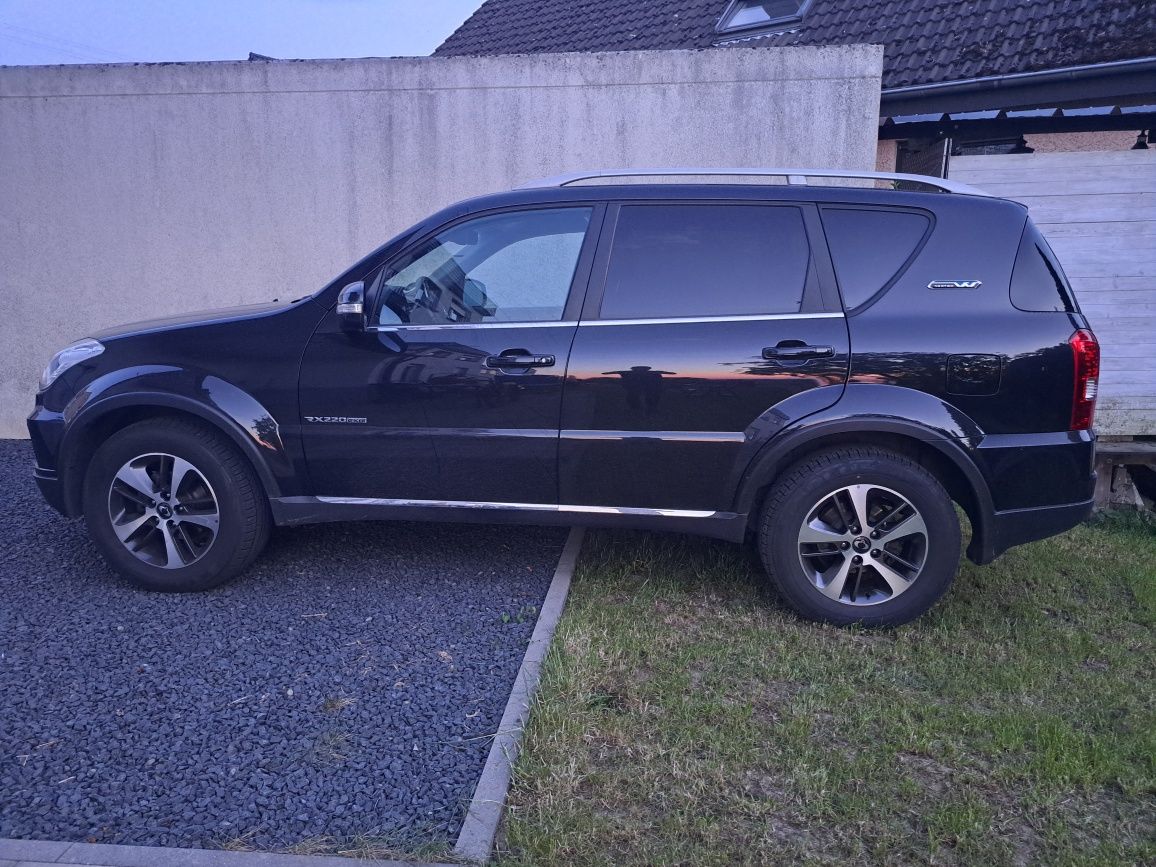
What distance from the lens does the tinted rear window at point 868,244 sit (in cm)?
413

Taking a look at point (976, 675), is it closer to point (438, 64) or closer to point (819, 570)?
point (819, 570)

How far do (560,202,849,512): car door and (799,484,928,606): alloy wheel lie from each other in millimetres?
413

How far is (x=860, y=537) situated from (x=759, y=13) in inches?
389

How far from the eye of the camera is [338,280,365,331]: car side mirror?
4.24 metres

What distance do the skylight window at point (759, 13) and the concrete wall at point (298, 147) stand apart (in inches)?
218

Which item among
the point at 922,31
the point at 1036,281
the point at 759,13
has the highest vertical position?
the point at 759,13

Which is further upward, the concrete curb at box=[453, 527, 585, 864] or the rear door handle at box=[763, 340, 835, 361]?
the rear door handle at box=[763, 340, 835, 361]

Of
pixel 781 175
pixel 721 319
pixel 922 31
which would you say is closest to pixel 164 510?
pixel 721 319

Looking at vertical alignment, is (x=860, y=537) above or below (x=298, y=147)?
below

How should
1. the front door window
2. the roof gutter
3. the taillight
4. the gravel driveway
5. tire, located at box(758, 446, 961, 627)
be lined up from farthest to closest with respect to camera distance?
1. the roof gutter
2. the front door window
3. tire, located at box(758, 446, 961, 627)
4. the taillight
5. the gravel driveway

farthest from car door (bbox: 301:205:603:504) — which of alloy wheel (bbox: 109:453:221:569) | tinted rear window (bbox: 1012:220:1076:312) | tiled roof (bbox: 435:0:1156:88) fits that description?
tiled roof (bbox: 435:0:1156:88)

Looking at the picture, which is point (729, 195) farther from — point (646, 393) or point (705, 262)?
point (646, 393)

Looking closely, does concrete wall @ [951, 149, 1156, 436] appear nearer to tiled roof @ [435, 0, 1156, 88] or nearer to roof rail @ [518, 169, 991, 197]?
tiled roof @ [435, 0, 1156, 88]

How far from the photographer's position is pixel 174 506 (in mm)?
4441
